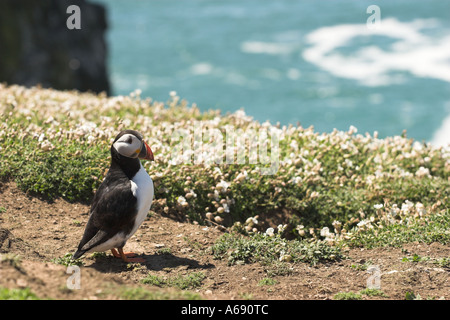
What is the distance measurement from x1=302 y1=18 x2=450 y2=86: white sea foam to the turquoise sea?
110 mm

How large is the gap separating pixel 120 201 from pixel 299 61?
187ft

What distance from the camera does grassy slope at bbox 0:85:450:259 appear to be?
972 cm

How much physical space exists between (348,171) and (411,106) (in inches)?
1547

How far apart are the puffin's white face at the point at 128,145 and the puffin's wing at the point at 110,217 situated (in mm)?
436

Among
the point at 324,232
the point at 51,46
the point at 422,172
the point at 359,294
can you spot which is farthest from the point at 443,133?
the point at 359,294

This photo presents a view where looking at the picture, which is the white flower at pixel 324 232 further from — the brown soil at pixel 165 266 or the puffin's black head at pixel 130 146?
the puffin's black head at pixel 130 146

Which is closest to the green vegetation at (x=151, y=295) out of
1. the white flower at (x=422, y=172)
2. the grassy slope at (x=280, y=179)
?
the grassy slope at (x=280, y=179)

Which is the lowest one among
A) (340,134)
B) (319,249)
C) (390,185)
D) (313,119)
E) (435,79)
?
(319,249)

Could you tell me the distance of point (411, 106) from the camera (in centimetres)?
4850

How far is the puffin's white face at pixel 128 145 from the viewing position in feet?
25.0

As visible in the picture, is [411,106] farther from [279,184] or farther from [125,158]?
[125,158]
